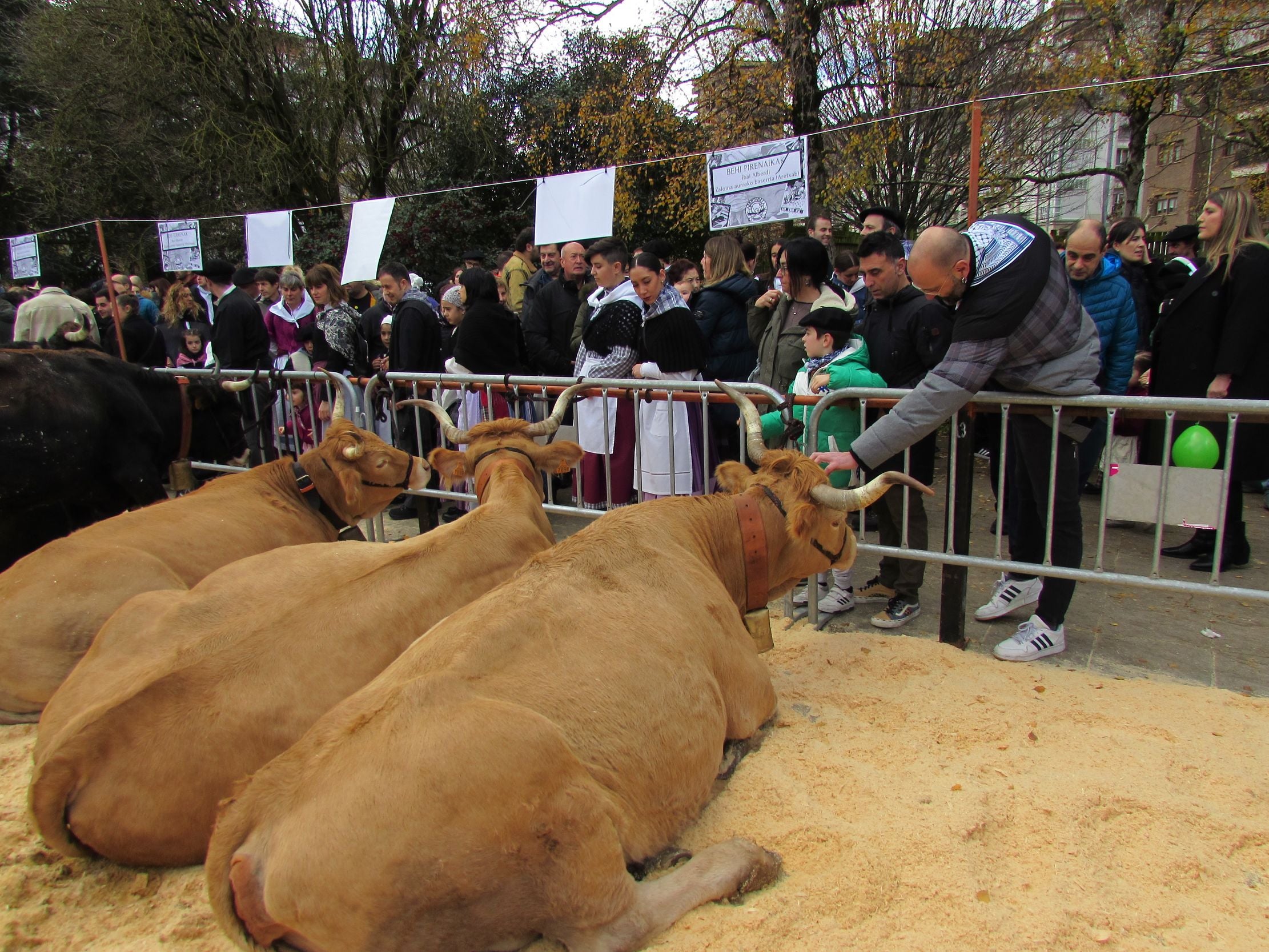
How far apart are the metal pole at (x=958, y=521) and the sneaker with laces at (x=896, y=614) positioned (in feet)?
1.28

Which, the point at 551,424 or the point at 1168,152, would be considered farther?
the point at 1168,152

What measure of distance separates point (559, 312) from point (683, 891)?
5912 millimetres

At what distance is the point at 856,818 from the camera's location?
300cm

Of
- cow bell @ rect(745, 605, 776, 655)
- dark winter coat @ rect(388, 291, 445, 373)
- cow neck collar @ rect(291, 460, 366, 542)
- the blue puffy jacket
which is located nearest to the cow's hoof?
cow bell @ rect(745, 605, 776, 655)

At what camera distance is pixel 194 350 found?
9891mm

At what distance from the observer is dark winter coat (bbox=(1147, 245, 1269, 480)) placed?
5254 mm

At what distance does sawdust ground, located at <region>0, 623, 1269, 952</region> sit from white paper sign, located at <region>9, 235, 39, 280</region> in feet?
36.1

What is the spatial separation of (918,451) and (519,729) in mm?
3360

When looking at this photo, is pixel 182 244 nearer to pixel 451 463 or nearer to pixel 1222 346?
pixel 451 463

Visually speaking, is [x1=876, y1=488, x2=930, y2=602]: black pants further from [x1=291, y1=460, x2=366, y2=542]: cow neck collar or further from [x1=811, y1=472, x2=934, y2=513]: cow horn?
[x1=291, y1=460, x2=366, y2=542]: cow neck collar

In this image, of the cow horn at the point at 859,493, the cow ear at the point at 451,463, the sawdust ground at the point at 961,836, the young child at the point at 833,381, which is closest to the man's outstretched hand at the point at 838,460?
the cow horn at the point at 859,493

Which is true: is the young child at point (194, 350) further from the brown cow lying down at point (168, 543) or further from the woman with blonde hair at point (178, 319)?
the brown cow lying down at point (168, 543)

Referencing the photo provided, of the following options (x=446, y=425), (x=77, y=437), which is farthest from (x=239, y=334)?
(x=446, y=425)

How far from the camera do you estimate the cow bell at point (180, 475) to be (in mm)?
6656
